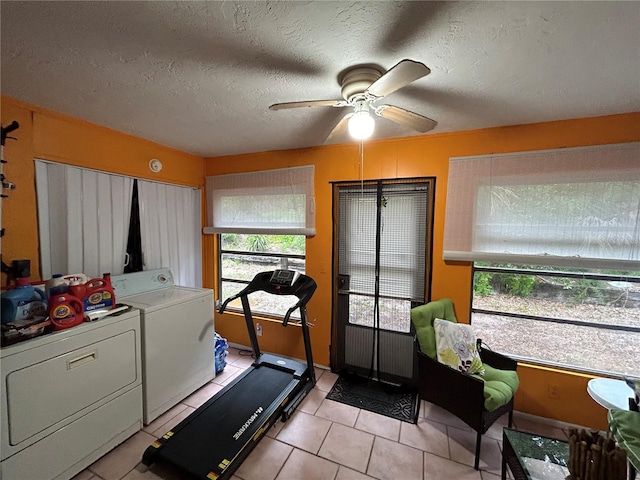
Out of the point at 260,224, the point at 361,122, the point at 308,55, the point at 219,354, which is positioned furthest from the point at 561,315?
the point at 219,354

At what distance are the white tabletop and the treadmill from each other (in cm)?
213

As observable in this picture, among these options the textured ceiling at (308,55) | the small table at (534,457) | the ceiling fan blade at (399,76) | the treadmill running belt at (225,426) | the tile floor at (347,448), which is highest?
the textured ceiling at (308,55)

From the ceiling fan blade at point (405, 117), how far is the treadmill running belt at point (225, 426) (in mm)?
2321

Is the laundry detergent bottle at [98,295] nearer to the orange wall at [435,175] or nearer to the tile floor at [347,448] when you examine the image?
the tile floor at [347,448]

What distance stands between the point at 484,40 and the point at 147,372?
305 cm

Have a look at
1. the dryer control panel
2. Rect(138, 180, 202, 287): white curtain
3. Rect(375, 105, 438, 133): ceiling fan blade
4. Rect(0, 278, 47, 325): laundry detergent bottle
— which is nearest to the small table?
Rect(375, 105, 438, 133): ceiling fan blade

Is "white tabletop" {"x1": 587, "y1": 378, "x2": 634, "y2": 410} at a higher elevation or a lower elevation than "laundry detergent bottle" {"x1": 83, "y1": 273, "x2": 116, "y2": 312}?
lower

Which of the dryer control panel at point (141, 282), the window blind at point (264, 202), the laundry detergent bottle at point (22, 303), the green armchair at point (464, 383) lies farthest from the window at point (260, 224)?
the laundry detergent bottle at point (22, 303)

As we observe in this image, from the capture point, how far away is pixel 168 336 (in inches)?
87.5

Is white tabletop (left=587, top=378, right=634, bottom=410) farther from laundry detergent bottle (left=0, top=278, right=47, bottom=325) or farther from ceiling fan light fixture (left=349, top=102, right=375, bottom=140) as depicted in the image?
laundry detergent bottle (left=0, top=278, right=47, bottom=325)

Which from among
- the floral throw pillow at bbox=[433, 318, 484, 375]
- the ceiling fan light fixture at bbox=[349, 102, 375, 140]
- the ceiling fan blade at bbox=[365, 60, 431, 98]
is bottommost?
the floral throw pillow at bbox=[433, 318, 484, 375]

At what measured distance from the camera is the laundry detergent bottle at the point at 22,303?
1.56m

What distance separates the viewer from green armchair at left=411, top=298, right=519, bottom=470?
1.73 metres

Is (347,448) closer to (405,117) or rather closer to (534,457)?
(534,457)
